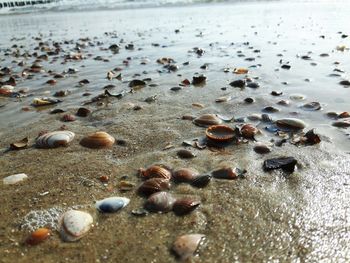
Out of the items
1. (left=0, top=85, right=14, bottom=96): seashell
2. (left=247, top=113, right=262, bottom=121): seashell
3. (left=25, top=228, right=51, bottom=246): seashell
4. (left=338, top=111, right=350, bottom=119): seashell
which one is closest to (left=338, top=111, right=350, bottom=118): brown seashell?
(left=338, top=111, right=350, bottom=119): seashell

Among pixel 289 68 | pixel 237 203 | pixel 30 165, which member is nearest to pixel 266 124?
pixel 237 203

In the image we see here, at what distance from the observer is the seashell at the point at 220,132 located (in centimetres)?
371

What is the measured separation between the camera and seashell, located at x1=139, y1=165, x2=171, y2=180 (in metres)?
3.03

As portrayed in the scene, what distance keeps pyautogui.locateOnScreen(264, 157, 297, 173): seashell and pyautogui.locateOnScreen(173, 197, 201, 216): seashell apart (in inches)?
30.9

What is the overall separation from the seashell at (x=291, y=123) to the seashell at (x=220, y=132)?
60cm

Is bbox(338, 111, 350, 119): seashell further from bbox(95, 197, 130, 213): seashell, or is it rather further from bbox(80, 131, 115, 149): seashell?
bbox(95, 197, 130, 213): seashell

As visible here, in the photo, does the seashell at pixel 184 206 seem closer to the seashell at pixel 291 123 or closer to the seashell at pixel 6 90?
the seashell at pixel 291 123

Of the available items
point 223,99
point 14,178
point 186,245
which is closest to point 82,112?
point 14,178

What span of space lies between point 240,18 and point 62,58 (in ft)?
27.9

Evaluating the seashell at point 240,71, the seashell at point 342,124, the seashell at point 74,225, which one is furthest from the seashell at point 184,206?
the seashell at point 240,71

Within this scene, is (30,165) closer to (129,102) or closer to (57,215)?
(57,215)

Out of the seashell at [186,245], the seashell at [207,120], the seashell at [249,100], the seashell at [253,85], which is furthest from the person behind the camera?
the seashell at [253,85]

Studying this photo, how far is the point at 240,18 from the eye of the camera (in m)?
15.2

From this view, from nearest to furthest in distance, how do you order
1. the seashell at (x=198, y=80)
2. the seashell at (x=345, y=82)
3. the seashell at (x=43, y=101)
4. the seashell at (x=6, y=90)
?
1. the seashell at (x=43, y=101)
2. the seashell at (x=345, y=82)
3. the seashell at (x=6, y=90)
4. the seashell at (x=198, y=80)
